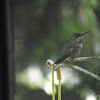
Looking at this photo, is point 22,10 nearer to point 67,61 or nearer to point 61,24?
point 61,24

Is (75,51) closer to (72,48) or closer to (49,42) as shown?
(72,48)

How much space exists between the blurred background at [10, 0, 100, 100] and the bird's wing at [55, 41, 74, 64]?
0.10 ft

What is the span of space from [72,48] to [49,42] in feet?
0.53

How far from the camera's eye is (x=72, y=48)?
1.53m

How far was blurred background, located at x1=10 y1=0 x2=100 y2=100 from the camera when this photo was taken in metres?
1.46

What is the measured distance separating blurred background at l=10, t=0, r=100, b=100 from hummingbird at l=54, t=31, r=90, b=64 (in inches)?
1.0

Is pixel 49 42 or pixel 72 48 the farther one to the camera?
pixel 49 42

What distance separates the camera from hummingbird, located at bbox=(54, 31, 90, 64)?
1497 mm

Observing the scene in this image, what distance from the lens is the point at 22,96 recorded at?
1.77 metres

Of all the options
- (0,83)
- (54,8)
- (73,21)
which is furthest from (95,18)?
(0,83)

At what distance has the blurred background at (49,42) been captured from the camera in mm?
1461

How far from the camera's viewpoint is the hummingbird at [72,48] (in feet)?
4.91

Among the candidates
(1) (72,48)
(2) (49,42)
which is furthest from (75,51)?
(2) (49,42)

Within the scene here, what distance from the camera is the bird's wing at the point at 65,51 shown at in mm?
1538
